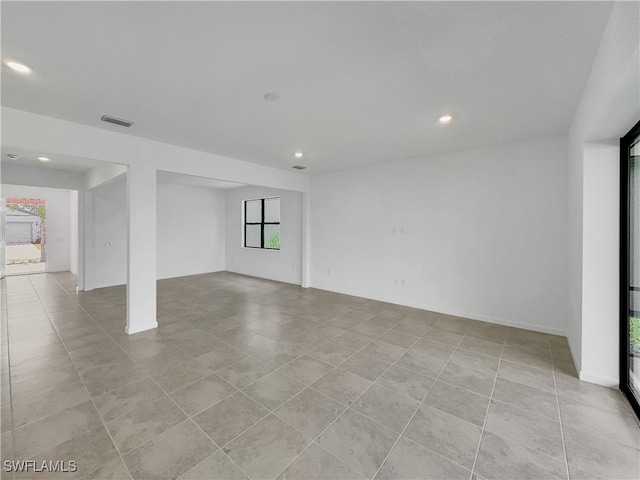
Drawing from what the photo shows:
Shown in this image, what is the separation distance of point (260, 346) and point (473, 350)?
2.55 m

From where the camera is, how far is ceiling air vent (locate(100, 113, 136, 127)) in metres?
2.88

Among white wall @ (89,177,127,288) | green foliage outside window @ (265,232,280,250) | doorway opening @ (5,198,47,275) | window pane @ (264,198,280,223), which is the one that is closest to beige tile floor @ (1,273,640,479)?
white wall @ (89,177,127,288)

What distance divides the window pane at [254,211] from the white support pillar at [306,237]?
2.04m

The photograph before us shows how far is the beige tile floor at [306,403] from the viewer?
155 cm

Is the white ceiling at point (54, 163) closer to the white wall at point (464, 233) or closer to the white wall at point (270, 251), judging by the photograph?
the white wall at point (270, 251)

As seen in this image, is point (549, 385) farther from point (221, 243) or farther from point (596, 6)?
point (221, 243)

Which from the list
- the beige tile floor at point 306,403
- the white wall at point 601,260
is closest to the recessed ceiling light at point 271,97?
the beige tile floor at point 306,403

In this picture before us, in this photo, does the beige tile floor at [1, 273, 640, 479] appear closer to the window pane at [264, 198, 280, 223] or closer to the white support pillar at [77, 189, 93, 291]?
the white support pillar at [77, 189, 93, 291]

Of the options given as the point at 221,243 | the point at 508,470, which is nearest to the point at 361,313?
the point at 508,470

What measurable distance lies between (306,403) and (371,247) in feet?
11.6

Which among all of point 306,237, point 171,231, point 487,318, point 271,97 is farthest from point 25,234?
point 487,318

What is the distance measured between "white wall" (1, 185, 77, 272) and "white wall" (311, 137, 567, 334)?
28.8 ft

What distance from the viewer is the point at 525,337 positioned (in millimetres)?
3361

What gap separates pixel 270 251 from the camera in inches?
285
